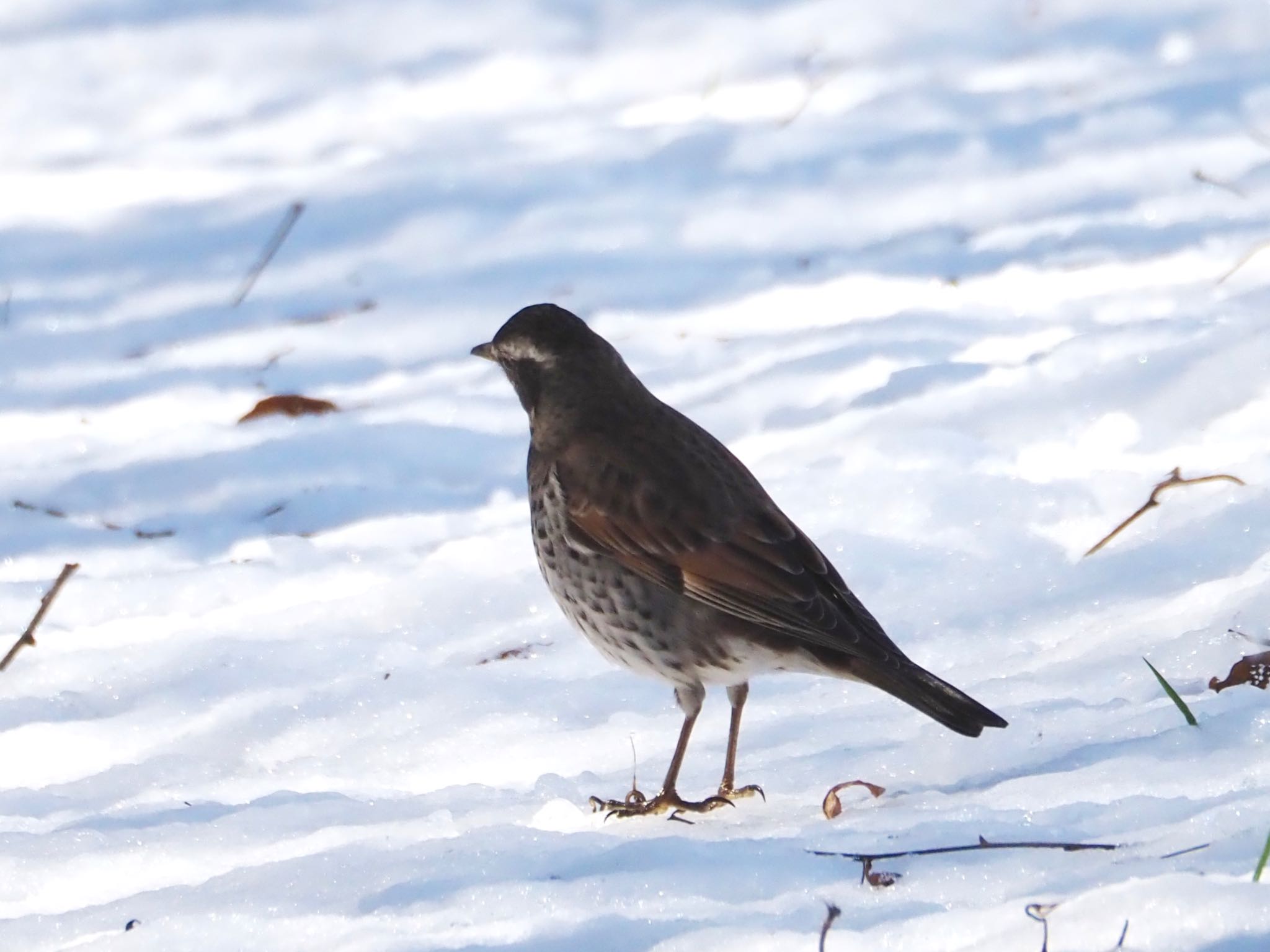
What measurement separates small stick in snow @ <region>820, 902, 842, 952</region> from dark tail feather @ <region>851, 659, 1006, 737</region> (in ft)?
2.45

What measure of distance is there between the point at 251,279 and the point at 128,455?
5.18 feet

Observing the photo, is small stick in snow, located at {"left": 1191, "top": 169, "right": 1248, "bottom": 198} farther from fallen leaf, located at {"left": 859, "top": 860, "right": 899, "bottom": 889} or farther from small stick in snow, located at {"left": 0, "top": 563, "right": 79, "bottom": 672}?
fallen leaf, located at {"left": 859, "top": 860, "right": 899, "bottom": 889}

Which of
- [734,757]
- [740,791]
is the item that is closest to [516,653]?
[734,757]

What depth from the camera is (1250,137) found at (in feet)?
24.6

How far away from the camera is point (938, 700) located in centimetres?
336

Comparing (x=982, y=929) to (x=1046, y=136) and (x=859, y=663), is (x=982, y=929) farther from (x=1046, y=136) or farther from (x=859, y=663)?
(x=1046, y=136)

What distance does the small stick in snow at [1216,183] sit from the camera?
277 inches

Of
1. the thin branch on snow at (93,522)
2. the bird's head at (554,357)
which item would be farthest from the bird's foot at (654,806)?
the thin branch on snow at (93,522)

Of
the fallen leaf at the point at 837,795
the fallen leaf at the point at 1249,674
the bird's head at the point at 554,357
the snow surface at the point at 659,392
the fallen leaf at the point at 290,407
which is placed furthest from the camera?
the fallen leaf at the point at 290,407

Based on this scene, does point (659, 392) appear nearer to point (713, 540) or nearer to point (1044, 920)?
point (713, 540)

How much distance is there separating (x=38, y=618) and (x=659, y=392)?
7.65 feet

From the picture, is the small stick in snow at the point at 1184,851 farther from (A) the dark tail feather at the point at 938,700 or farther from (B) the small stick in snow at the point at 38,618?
(B) the small stick in snow at the point at 38,618

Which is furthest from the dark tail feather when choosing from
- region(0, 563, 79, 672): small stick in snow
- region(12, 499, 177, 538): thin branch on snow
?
region(12, 499, 177, 538): thin branch on snow

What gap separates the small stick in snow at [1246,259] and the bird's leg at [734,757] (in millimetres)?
2985
